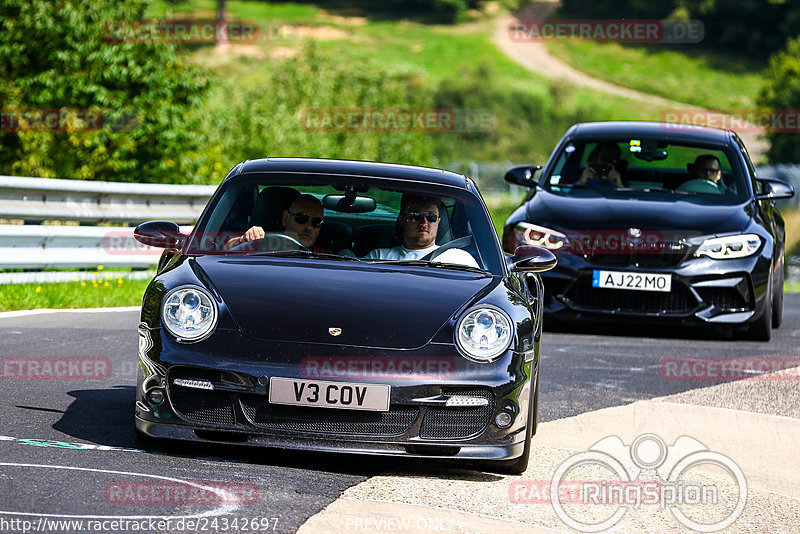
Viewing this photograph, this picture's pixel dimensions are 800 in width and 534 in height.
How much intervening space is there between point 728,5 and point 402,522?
100653 millimetres

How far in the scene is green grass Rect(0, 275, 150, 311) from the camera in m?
10.9

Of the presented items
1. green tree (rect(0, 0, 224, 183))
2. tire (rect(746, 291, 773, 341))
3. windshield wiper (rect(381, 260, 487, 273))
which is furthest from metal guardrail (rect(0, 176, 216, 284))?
green tree (rect(0, 0, 224, 183))

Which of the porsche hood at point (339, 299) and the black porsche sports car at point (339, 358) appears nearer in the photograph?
the black porsche sports car at point (339, 358)

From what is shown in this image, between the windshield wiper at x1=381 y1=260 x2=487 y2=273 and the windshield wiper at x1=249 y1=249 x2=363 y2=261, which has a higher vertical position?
the windshield wiper at x1=249 y1=249 x2=363 y2=261

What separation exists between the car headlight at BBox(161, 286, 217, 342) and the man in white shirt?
1081 mm

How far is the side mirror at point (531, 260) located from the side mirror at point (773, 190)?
514 centimetres

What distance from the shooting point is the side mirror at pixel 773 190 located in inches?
448

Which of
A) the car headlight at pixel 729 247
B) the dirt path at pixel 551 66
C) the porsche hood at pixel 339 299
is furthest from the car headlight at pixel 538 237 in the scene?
the dirt path at pixel 551 66

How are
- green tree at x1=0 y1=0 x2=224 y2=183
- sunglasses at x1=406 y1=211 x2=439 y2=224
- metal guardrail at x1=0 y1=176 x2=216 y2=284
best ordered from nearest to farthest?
sunglasses at x1=406 y1=211 x2=439 y2=224, metal guardrail at x1=0 y1=176 x2=216 y2=284, green tree at x1=0 y1=0 x2=224 y2=183

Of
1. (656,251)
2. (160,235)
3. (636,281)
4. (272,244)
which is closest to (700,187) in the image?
(656,251)

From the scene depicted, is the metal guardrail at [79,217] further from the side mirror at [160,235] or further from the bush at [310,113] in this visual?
the bush at [310,113]

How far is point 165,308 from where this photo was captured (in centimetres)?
562

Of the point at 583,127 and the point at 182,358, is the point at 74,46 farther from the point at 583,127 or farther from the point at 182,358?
the point at 182,358

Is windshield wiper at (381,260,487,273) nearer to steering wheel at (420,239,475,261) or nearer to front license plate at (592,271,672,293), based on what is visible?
steering wheel at (420,239,475,261)
